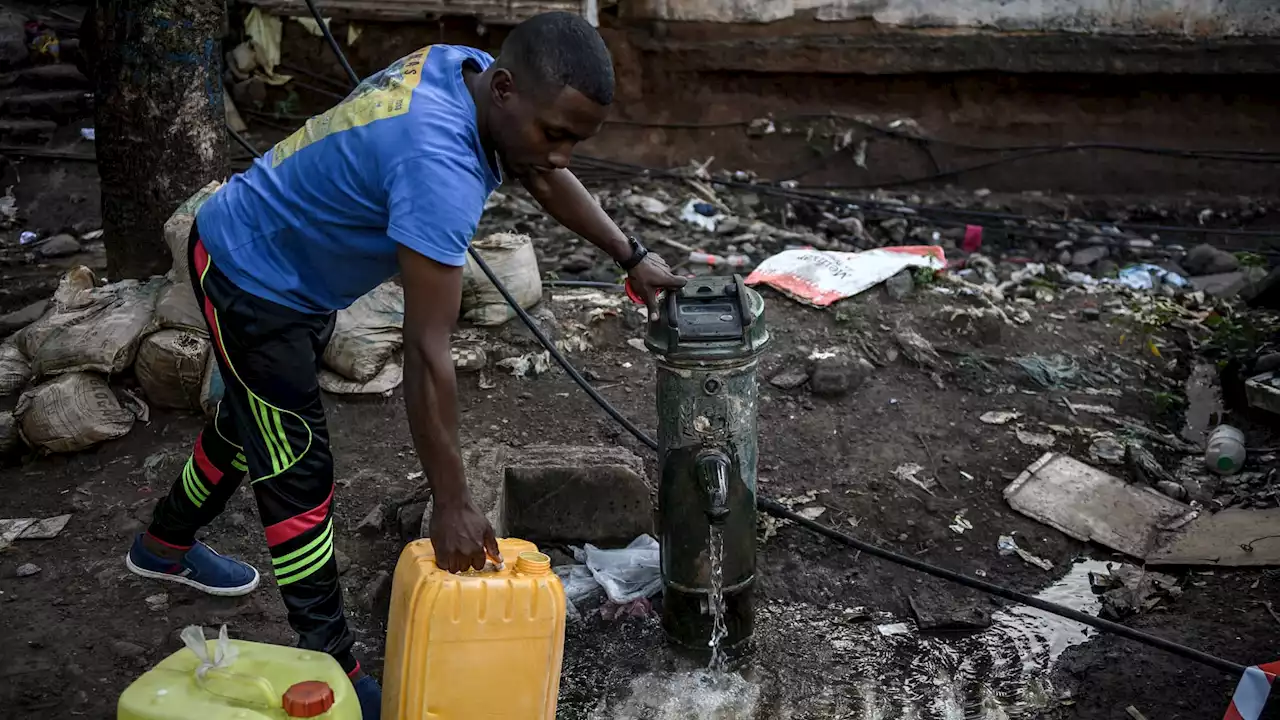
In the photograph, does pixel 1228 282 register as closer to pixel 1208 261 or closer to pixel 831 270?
pixel 1208 261

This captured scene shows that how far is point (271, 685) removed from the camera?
2.21 meters

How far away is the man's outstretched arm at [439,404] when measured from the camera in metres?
2.20

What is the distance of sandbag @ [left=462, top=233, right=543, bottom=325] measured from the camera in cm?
496

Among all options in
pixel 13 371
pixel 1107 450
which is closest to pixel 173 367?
pixel 13 371

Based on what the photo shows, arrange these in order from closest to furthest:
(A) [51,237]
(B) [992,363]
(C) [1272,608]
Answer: (C) [1272,608] < (B) [992,363] < (A) [51,237]

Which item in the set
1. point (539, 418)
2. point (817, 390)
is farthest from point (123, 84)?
point (817, 390)

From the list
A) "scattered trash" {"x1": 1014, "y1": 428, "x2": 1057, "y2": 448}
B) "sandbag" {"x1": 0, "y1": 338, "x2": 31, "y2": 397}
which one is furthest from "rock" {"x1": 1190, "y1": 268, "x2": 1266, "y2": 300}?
"sandbag" {"x1": 0, "y1": 338, "x2": 31, "y2": 397}

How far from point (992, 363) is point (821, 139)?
12.2ft

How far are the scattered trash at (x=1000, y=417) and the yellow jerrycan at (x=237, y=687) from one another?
3377 millimetres

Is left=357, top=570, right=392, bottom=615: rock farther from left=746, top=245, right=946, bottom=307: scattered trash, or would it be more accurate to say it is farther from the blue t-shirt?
left=746, top=245, right=946, bottom=307: scattered trash

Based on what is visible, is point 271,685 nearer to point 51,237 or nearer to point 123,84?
point 123,84

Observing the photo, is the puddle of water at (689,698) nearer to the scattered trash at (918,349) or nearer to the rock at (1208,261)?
the scattered trash at (918,349)

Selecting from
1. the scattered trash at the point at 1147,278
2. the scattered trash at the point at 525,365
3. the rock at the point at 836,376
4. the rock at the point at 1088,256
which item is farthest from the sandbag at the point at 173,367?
the rock at the point at 1088,256

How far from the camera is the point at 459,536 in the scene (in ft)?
7.68
